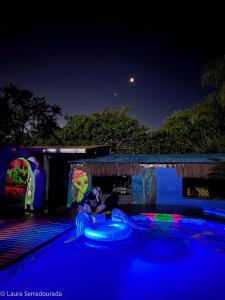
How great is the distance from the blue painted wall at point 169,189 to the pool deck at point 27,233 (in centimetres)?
629

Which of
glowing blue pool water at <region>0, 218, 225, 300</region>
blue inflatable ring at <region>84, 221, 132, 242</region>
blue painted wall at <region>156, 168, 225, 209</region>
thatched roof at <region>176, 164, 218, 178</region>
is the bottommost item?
glowing blue pool water at <region>0, 218, 225, 300</region>

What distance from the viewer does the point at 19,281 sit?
20.5ft

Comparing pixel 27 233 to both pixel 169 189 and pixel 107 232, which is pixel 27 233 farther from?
pixel 169 189

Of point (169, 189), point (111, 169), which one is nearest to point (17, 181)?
point (111, 169)


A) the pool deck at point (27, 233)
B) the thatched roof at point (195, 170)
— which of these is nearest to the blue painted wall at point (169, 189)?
the thatched roof at point (195, 170)

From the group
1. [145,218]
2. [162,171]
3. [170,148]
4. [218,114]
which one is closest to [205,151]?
[170,148]

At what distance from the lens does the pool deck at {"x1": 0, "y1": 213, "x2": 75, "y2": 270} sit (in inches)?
279

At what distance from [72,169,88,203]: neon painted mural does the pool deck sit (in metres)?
3.43

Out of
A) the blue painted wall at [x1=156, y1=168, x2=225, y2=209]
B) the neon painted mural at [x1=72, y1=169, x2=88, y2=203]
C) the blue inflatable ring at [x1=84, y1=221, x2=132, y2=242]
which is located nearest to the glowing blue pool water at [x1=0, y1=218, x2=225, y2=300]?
the blue inflatable ring at [x1=84, y1=221, x2=132, y2=242]

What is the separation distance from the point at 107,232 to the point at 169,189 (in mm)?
7274

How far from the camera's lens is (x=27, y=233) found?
903cm

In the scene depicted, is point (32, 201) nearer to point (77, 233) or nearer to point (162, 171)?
point (77, 233)

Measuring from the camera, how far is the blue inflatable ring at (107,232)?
370 inches

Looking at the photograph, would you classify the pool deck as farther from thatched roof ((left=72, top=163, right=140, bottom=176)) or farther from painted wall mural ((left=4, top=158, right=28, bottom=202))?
painted wall mural ((left=4, top=158, right=28, bottom=202))
